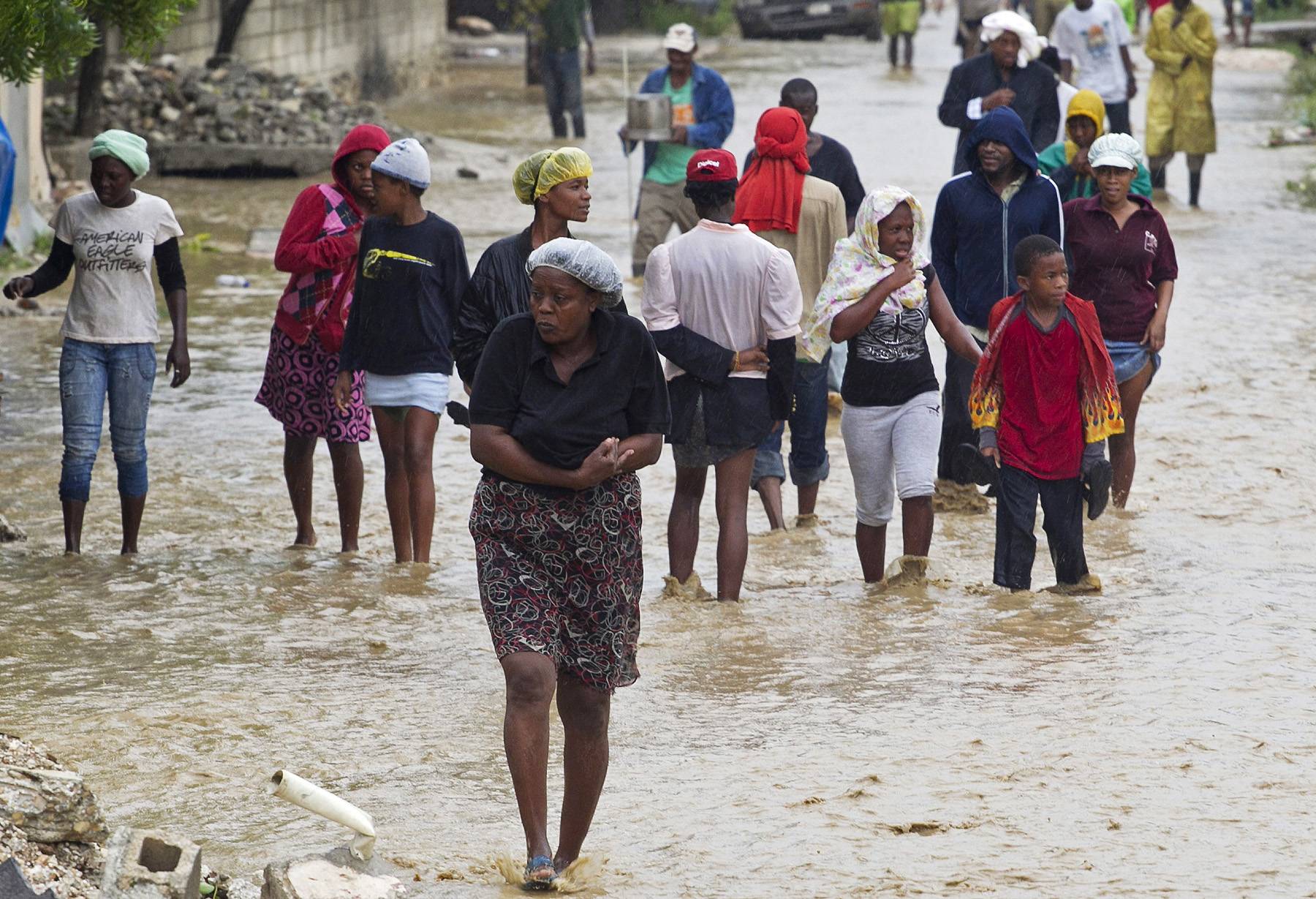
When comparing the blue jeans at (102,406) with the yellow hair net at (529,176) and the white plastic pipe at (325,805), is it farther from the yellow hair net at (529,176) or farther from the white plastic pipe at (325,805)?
the white plastic pipe at (325,805)

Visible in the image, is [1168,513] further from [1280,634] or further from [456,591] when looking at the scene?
[456,591]

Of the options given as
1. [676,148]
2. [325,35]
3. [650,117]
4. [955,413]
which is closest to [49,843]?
[955,413]

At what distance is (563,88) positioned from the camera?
2262cm

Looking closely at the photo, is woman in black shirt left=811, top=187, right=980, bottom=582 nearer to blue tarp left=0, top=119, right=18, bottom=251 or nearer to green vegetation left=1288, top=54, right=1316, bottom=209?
blue tarp left=0, top=119, right=18, bottom=251

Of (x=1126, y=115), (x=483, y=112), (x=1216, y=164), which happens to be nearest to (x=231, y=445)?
(x=1126, y=115)

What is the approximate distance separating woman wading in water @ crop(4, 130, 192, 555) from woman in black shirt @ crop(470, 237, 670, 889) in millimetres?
3179

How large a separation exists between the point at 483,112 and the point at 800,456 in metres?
18.3

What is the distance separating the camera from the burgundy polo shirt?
8211 millimetres

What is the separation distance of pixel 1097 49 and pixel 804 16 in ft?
71.5

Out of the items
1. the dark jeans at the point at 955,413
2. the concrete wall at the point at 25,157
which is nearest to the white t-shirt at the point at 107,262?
the dark jeans at the point at 955,413

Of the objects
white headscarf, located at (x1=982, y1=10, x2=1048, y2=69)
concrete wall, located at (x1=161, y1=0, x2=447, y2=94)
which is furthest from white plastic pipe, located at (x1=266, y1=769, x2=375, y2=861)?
concrete wall, located at (x1=161, y1=0, x2=447, y2=94)

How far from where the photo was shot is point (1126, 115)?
1677 centimetres

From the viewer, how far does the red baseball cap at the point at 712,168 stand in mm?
6738

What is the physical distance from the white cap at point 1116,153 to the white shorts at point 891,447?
1634 millimetres
